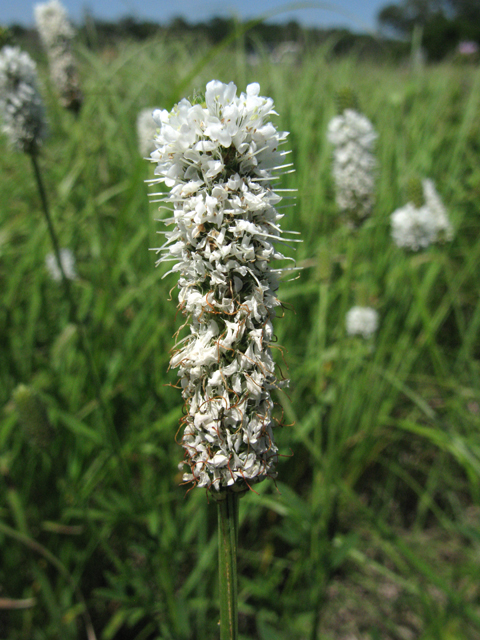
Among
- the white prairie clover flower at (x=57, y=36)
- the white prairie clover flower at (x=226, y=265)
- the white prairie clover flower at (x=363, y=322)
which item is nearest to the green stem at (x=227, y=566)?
the white prairie clover flower at (x=226, y=265)

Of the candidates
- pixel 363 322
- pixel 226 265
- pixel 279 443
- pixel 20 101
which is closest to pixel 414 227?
pixel 363 322

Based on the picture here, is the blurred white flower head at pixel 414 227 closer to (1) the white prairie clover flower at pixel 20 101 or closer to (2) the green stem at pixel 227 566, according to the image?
(1) the white prairie clover flower at pixel 20 101

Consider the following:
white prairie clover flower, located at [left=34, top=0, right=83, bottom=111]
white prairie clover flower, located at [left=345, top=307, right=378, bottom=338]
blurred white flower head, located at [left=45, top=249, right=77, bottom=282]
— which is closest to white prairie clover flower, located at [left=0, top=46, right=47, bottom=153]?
white prairie clover flower, located at [left=34, top=0, right=83, bottom=111]

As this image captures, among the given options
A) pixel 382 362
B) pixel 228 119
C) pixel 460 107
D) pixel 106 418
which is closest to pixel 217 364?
pixel 228 119

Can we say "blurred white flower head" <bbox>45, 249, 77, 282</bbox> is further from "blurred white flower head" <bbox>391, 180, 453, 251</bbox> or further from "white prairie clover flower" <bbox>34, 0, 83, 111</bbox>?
"blurred white flower head" <bbox>391, 180, 453, 251</bbox>

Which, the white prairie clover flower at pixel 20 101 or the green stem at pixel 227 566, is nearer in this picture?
the green stem at pixel 227 566

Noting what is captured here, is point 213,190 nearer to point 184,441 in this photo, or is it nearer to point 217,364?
point 217,364
